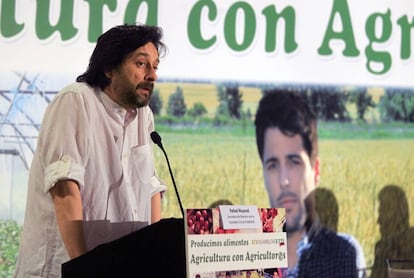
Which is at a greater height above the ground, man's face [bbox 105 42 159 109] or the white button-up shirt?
man's face [bbox 105 42 159 109]

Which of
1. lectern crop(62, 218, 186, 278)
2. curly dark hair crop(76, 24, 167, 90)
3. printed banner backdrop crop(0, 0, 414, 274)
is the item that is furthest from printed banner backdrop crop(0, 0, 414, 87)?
lectern crop(62, 218, 186, 278)

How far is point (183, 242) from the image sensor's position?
2.04 m

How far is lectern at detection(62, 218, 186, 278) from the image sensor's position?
1987 mm

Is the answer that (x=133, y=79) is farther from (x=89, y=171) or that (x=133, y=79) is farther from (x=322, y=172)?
(x=322, y=172)

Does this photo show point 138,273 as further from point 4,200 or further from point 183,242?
point 4,200

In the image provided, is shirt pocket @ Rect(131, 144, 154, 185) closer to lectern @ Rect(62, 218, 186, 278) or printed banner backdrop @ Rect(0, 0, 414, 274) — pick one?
lectern @ Rect(62, 218, 186, 278)

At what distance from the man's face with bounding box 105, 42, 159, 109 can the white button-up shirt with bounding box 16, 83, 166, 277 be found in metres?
0.04

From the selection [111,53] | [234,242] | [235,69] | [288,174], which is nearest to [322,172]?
[288,174]

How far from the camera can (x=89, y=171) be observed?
2.54 m

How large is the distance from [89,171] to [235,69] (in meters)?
1.46

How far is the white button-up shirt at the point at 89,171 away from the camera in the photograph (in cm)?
242

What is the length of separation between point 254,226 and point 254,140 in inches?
71.2

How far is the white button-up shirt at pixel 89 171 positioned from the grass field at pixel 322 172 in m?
0.90

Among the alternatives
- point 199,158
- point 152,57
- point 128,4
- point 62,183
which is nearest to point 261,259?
point 62,183
